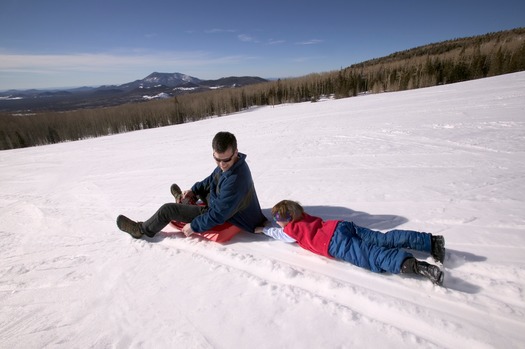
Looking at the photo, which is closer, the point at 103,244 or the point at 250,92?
the point at 103,244

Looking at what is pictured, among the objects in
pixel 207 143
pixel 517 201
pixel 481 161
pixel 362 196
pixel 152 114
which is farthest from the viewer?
pixel 152 114

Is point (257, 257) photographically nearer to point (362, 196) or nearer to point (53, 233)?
point (362, 196)

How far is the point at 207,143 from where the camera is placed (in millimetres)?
7809

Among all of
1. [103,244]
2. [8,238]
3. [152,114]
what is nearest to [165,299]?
[103,244]

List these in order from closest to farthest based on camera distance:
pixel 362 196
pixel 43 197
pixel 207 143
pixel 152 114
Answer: pixel 362 196, pixel 43 197, pixel 207 143, pixel 152 114

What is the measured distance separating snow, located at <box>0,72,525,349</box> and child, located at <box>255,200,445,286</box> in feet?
0.36

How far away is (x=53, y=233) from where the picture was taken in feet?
11.8

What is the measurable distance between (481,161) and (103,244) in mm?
5146

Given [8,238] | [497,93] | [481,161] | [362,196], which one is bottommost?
[8,238]

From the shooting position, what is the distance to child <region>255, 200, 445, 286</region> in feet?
6.36

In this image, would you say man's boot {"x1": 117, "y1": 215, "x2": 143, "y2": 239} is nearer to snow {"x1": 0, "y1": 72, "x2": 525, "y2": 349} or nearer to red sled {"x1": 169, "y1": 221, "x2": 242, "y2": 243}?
snow {"x1": 0, "y1": 72, "x2": 525, "y2": 349}

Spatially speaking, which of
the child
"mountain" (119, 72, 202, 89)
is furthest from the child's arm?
"mountain" (119, 72, 202, 89)

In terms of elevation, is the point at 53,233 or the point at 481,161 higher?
the point at 481,161

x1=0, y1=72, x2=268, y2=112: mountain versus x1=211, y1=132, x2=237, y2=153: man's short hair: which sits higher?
x1=0, y1=72, x2=268, y2=112: mountain
